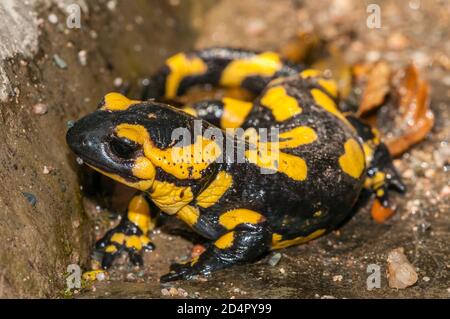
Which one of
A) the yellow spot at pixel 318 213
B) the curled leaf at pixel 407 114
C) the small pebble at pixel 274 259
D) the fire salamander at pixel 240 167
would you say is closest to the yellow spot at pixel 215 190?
the fire salamander at pixel 240 167

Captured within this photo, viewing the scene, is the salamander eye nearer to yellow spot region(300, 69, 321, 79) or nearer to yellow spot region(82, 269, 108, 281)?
yellow spot region(82, 269, 108, 281)

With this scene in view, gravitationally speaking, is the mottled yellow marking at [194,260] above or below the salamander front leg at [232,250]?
below

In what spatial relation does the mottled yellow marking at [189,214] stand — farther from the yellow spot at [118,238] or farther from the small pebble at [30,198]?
the small pebble at [30,198]

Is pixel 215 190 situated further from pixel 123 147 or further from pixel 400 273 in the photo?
pixel 400 273

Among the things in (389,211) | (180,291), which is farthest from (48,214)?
(389,211)

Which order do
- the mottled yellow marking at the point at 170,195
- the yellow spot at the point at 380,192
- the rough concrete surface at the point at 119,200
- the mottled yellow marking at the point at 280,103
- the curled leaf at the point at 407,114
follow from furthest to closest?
the curled leaf at the point at 407,114 → the yellow spot at the point at 380,192 → the mottled yellow marking at the point at 280,103 → the mottled yellow marking at the point at 170,195 → the rough concrete surface at the point at 119,200

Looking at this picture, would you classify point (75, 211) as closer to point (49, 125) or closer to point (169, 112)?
point (49, 125)
